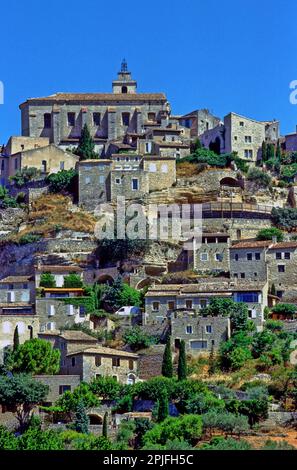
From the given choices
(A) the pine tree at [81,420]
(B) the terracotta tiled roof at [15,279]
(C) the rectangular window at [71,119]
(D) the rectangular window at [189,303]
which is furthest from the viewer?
(C) the rectangular window at [71,119]

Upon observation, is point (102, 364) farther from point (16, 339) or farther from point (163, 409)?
point (163, 409)

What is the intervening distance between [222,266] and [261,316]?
24.6 ft

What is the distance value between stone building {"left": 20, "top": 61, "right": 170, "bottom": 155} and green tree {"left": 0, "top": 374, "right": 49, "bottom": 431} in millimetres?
38807

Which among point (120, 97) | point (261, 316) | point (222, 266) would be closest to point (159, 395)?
point (261, 316)

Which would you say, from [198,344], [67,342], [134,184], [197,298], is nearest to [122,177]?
[134,184]

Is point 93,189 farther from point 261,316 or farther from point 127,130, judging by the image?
point 261,316

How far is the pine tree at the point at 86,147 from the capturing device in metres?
98.9

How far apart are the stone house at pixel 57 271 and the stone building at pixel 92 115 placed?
2285 centimetres

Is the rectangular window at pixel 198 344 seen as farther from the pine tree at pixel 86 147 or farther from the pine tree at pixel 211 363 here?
the pine tree at pixel 86 147

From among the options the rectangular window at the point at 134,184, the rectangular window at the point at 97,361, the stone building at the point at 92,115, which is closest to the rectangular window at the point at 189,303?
the rectangular window at the point at 97,361

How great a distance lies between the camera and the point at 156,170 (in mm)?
93062

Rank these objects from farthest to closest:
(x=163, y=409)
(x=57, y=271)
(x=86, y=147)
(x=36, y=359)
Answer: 1. (x=86, y=147)
2. (x=57, y=271)
3. (x=36, y=359)
4. (x=163, y=409)

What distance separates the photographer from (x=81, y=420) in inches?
2574

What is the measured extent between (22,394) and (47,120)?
42.7 meters
